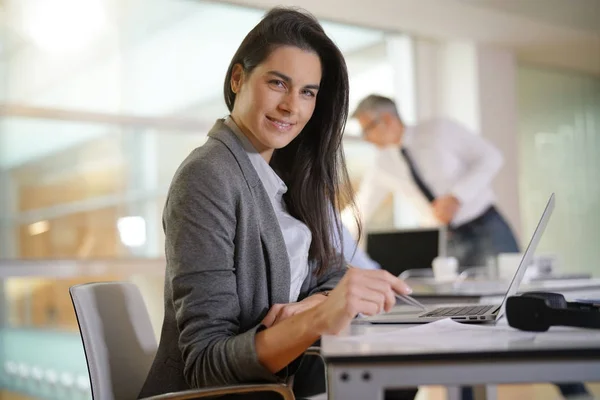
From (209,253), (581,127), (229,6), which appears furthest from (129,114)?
(581,127)

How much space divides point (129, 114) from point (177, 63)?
1.76 ft

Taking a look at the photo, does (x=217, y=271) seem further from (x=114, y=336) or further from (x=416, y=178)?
(x=416, y=178)

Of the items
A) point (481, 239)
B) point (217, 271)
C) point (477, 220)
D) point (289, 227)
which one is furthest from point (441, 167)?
point (217, 271)

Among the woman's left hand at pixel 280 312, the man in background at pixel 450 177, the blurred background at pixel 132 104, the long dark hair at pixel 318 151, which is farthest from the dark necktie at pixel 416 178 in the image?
the woman's left hand at pixel 280 312

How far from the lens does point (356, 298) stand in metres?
1.18

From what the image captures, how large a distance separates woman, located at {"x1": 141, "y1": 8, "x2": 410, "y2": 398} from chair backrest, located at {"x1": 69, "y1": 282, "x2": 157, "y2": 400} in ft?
0.32

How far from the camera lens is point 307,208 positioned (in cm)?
184

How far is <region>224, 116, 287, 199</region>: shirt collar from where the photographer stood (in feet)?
5.61

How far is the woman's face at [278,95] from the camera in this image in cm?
167

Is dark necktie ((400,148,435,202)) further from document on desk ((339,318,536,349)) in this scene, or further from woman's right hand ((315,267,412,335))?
woman's right hand ((315,267,412,335))

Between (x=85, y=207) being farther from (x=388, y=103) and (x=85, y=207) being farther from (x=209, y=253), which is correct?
(x=209, y=253)

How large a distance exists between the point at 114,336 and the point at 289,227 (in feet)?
1.47

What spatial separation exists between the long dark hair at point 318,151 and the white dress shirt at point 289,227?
2.0 inches

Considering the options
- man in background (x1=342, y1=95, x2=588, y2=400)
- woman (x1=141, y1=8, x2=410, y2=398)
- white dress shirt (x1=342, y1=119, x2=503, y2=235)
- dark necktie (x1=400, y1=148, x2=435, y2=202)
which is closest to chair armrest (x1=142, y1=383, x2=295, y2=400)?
woman (x1=141, y1=8, x2=410, y2=398)
